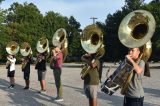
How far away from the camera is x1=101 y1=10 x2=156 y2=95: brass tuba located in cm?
637

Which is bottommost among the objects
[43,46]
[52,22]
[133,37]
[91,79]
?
[91,79]

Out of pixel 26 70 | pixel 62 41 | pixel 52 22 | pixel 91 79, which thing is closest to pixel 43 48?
pixel 26 70

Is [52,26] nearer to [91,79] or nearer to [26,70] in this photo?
[26,70]

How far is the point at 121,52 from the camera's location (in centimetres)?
4275

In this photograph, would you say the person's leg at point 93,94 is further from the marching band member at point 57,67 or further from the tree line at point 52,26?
the tree line at point 52,26

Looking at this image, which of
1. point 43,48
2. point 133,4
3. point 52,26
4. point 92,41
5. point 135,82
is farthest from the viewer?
point 52,26

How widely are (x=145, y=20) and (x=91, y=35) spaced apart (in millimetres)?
3211

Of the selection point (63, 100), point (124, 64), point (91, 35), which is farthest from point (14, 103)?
point (124, 64)

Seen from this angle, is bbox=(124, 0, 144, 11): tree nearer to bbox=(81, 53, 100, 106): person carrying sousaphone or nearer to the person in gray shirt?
bbox=(81, 53, 100, 106): person carrying sousaphone

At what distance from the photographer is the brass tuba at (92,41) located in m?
9.02

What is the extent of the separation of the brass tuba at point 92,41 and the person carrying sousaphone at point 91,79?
94mm

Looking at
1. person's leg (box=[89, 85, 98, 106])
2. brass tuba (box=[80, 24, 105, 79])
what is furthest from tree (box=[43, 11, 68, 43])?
person's leg (box=[89, 85, 98, 106])

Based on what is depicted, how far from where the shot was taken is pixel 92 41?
31.3ft

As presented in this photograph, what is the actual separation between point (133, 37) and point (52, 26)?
65.2 meters
